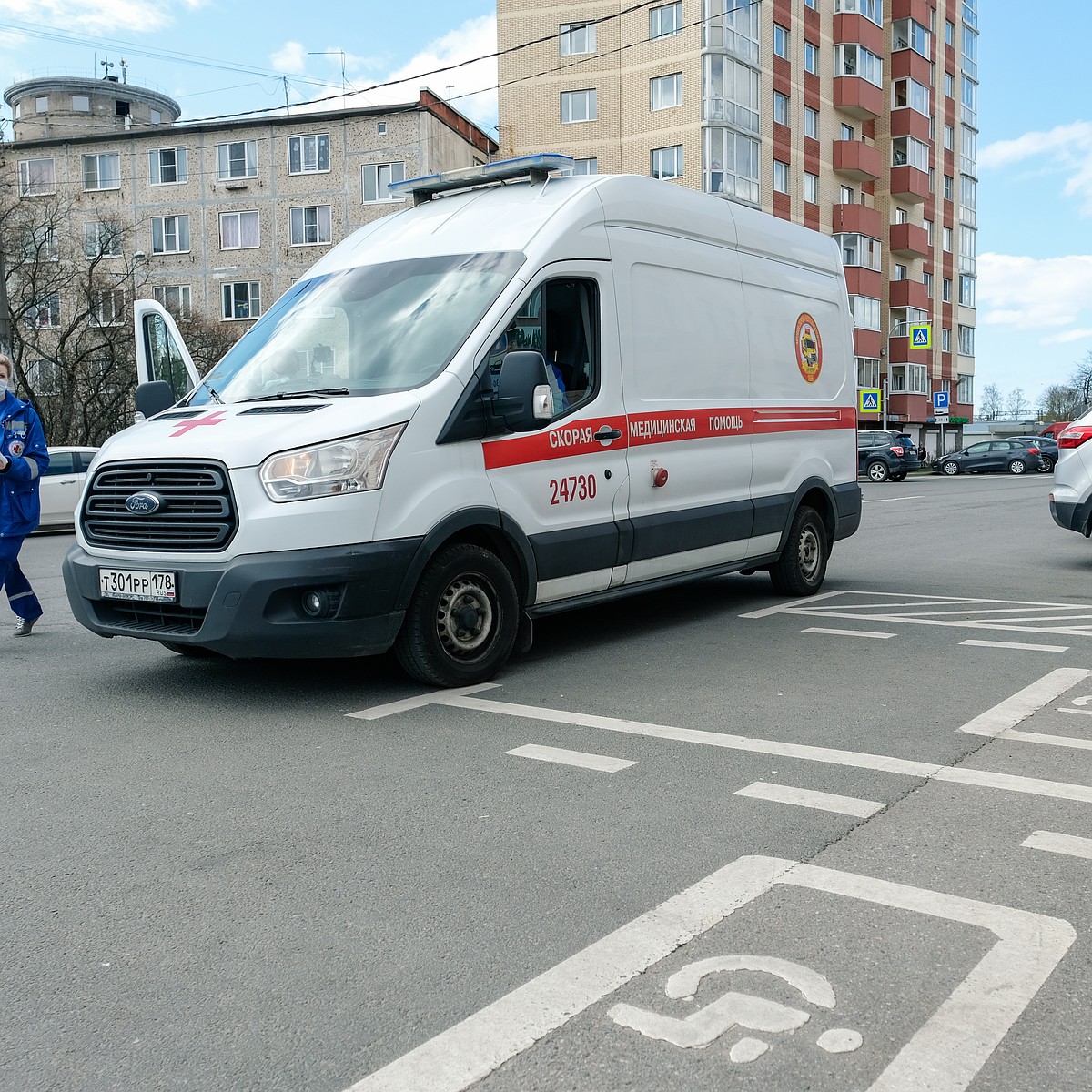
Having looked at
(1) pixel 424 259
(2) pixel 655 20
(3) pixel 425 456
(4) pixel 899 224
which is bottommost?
(3) pixel 425 456

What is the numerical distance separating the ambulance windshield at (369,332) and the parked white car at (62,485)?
1320cm

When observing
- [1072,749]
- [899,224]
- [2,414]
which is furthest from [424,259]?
[899,224]

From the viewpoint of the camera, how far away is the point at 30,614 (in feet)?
27.4

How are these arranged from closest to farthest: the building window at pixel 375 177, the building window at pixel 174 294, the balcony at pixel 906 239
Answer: the building window at pixel 375 177
the building window at pixel 174 294
the balcony at pixel 906 239

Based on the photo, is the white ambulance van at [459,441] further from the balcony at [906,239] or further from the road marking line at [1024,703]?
the balcony at [906,239]

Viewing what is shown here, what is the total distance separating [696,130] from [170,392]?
40.9m

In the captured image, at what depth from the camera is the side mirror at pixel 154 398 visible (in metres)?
7.38

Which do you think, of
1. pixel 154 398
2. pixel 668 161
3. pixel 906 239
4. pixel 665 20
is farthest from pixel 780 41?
pixel 154 398

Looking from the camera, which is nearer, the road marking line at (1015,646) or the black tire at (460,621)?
the black tire at (460,621)

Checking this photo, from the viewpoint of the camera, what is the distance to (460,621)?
6.25 metres

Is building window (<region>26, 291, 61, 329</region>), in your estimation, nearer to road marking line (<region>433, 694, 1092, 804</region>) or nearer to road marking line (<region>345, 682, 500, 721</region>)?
road marking line (<region>345, 682, 500, 721</region>)

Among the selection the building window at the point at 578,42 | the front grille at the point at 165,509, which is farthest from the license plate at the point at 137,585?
the building window at the point at 578,42

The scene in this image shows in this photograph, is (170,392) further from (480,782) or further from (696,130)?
(696,130)

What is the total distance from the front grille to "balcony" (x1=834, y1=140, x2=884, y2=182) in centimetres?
5186
